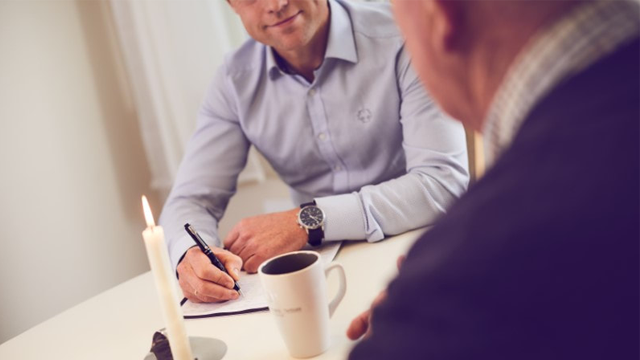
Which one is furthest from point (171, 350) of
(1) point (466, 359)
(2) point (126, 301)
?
(1) point (466, 359)

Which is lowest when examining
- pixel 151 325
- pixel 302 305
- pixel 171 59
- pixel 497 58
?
pixel 151 325

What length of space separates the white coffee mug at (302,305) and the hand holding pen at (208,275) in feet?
0.83

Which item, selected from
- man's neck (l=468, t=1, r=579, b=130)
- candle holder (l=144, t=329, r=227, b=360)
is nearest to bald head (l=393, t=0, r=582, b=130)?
man's neck (l=468, t=1, r=579, b=130)

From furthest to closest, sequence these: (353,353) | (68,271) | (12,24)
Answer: (68,271) → (12,24) → (353,353)

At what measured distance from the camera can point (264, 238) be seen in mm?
1233

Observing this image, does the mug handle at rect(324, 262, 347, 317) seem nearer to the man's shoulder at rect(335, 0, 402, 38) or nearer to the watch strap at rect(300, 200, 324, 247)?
the watch strap at rect(300, 200, 324, 247)

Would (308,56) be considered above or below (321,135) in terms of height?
above

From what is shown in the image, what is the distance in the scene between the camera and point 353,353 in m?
0.51

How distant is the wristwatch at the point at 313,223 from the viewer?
4.08 ft

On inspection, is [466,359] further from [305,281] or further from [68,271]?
[68,271]

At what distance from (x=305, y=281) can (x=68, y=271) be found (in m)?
1.79

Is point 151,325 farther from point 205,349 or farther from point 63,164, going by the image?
point 63,164

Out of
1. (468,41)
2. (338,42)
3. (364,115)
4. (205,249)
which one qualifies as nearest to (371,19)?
(338,42)

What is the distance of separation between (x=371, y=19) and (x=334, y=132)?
0.28 metres
